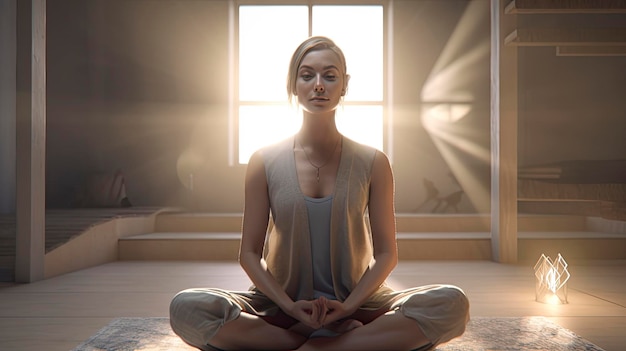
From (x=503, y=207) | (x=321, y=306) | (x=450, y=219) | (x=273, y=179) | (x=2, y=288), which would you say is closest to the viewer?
(x=321, y=306)

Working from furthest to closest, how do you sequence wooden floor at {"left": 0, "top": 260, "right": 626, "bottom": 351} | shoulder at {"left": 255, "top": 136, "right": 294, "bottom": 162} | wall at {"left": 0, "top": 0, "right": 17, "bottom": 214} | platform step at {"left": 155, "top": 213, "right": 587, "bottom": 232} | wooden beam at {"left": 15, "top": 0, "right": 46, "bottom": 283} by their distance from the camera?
wall at {"left": 0, "top": 0, "right": 17, "bottom": 214} < platform step at {"left": 155, "top": 213, "right": 587, "bottom": 232} < wooden beam at {"left": 15, "top": 0, "right": 46, "bottom": 283} < wooden floor at {"left": 0, "top": 260, "right": 626, "bottom": 351} < shoulder at {"left": 255, "top": 136, "right": 294, "bottom": 162}

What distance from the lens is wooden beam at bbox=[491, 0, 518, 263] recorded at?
468 cm

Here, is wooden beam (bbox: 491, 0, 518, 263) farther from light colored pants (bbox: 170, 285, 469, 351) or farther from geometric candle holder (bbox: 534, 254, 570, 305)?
light colored pants (bbox: 170, 285, 469, 351)

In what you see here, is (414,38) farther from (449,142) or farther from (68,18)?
(68,18)

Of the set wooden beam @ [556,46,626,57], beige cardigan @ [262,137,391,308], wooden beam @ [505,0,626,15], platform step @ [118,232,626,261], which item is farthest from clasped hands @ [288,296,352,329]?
wooden beam @ [556,46,626,57]

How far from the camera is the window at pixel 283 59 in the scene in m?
7.16

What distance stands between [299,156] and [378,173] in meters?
0.28

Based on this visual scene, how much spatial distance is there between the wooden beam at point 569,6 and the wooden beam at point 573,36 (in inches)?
5.3

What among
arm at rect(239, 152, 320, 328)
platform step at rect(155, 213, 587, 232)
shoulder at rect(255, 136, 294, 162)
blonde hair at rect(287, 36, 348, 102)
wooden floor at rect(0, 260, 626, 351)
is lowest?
wooden floor at rect(0, 260, 626, 351)

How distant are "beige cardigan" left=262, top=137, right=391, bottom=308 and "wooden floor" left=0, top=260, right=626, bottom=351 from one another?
36.0 inches

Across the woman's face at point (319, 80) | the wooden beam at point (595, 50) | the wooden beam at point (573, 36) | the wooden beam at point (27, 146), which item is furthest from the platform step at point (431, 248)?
the woman's face at point (319, 80)

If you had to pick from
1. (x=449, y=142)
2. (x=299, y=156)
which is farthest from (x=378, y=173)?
(x=449, y=142)

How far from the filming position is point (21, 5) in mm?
3705

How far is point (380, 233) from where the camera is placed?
1.99m
